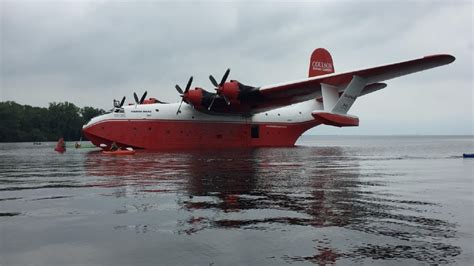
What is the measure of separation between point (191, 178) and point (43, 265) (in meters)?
7.47

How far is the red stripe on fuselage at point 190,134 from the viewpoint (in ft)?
105

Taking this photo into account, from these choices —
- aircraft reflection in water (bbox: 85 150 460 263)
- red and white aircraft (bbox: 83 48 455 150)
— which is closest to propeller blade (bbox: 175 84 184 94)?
red and white aircraft (bbox: 83 48 455 150)

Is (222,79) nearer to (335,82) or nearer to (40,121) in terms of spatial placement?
(335,82)

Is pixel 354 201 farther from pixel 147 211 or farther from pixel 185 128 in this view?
pixel 185 128

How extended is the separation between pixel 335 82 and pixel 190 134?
1346 centimetres

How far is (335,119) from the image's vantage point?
91.2 feet

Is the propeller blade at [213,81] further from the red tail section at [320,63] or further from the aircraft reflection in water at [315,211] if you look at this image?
the aircraft reflection in water at [315,211]

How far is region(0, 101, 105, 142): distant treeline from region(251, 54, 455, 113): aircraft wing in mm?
76934

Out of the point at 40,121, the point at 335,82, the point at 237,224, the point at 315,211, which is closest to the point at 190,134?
the point at 335,82

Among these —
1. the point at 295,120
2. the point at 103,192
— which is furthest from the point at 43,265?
the point at 295,120

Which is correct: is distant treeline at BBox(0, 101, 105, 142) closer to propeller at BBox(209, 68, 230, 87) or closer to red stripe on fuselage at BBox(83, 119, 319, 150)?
red stripe on fuselage at BBox(83, 119, 319, 150)

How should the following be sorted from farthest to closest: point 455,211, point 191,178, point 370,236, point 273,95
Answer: point 273,95 → point 191,178 → point 455,211 → point 370,236

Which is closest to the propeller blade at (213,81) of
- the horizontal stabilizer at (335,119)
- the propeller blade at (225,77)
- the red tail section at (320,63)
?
the propeller blade at (225,77)

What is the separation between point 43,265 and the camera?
12.2 ft
